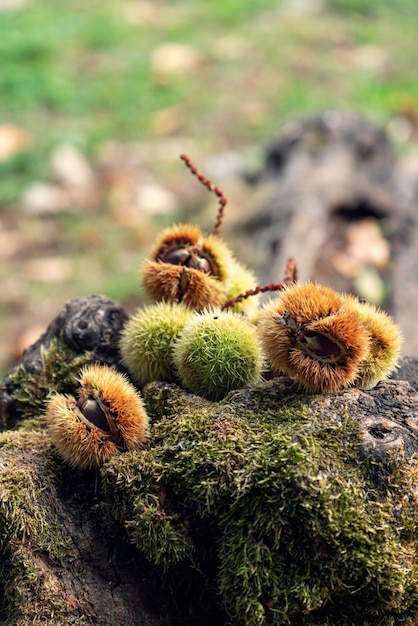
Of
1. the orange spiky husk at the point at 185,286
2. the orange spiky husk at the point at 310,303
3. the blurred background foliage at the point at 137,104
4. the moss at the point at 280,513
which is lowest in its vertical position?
the moss at the point at 280,513

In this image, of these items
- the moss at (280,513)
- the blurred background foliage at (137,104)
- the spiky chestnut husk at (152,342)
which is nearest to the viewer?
the moss at (280,513)

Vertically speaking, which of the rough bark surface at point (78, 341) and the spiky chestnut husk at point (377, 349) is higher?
the spiky chestnut husk at point (377, 349)

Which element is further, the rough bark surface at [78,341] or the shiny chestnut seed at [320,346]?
the rough bark surface at [78,341]

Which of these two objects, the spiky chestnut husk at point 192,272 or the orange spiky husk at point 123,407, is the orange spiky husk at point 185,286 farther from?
the orange spiky husk at point 123,407

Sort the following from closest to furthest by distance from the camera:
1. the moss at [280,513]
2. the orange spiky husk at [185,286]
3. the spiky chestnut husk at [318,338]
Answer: the moss at [280,513], the spiky chestnut husk at [318,338], the orange spiky husk at [185,286]

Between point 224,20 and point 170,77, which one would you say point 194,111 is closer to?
point 170,77

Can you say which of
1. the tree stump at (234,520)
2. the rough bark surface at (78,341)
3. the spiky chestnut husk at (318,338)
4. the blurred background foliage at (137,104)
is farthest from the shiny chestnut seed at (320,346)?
the blurred background foliage at (137,104)

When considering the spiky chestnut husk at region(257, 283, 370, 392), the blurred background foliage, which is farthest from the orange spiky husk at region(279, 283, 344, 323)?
the blurred background foliage

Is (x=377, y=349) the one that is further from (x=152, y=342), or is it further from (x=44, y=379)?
(x=44, y=379)
